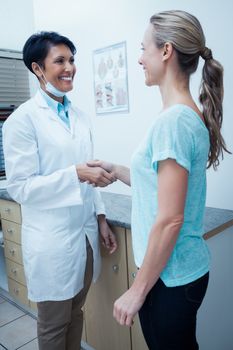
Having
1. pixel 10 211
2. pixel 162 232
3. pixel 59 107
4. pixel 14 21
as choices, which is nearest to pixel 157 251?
pixel 162 232

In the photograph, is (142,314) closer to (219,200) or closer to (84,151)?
(84,151)

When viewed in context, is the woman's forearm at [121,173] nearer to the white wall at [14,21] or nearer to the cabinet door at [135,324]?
the cabinet door at [135,324]

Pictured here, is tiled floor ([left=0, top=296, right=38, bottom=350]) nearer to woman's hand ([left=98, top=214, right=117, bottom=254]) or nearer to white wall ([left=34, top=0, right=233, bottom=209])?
woman's hand ([left=98, top=214, right=117, bottom=254])

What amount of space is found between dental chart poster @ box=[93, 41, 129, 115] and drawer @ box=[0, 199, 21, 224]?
34.9 inches

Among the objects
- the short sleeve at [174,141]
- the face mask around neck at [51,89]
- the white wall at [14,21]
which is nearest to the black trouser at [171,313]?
the short sleeve at [174,141]

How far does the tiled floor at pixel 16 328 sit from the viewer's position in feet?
6.46

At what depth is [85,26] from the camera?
211 centimetres

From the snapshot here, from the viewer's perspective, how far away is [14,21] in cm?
263

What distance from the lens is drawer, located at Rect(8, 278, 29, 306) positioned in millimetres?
2239

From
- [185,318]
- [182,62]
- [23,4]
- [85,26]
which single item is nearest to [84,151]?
[182,62]

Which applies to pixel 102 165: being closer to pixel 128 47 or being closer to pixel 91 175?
pixel 91 175

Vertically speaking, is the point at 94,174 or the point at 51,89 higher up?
the point at 51,89

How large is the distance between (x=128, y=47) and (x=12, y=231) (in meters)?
1.50

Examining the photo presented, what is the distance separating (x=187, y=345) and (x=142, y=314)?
0.53 ft
